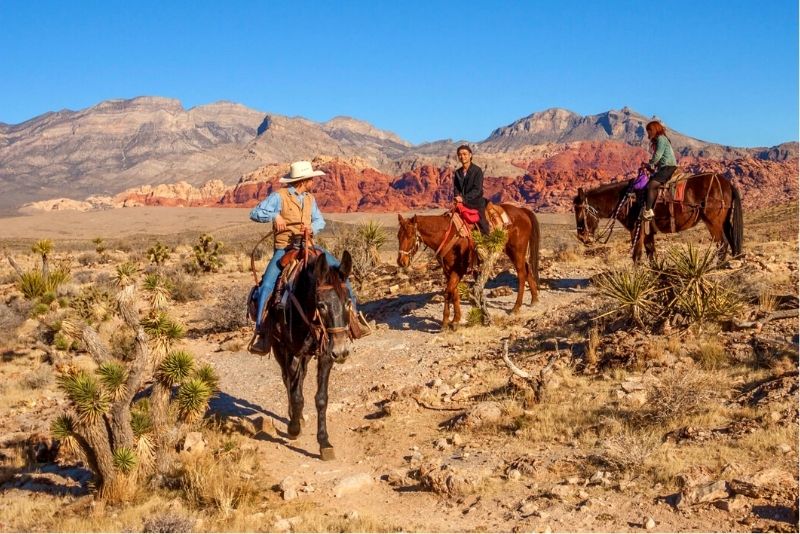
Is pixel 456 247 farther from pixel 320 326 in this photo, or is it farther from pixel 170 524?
pixel 170 524

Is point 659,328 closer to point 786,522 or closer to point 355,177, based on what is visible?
point 786,522

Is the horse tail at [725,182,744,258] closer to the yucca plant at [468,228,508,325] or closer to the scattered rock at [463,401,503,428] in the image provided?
the yucca plant at [468,228,508,325]

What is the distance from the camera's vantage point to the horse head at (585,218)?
16.1 meters

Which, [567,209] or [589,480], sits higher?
[567,209]

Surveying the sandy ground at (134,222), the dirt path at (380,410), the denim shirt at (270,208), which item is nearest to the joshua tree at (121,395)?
the dirt path at (380,410)

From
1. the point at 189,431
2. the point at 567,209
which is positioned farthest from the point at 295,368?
the point at 567,209

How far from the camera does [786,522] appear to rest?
18.0ft

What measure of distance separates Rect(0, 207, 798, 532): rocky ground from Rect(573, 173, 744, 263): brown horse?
114 cm

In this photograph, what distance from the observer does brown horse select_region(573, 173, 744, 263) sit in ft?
47.4

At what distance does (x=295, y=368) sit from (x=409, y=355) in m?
3.98

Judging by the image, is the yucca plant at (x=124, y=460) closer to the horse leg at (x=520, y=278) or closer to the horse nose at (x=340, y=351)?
the horse nose at (x=340, y=351)

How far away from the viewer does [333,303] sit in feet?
24.7

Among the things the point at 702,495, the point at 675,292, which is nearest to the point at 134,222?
the point at 675,292

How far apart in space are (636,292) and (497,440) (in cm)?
407
